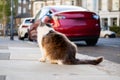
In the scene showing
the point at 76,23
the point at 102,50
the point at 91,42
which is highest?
the point at 76,23

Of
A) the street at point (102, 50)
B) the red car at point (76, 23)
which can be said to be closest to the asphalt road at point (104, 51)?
the street at point (102, 50)

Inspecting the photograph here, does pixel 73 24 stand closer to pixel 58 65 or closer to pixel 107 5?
pixel 58 65

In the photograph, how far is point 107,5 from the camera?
74.1m

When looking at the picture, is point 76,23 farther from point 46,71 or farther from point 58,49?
point 46,71

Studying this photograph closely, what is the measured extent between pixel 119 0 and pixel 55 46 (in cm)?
6258

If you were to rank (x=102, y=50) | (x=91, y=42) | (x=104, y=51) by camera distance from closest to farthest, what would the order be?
(x=104, y=51) < (x=102, y=50) < (x=91, y=42)

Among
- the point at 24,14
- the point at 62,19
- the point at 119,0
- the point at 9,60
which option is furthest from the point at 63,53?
the point at 24,14

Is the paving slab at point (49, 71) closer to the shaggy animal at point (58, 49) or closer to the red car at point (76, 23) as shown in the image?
the shaggy animal at point (58, 49)

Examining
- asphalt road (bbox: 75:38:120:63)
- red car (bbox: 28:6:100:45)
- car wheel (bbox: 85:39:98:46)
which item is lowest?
car wheel (bbox: 85:39:98:46)

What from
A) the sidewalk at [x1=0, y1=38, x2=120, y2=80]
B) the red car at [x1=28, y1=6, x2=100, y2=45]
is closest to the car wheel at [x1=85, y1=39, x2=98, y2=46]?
the red car at [x1=28, y1=6, x2=100, y2=45]

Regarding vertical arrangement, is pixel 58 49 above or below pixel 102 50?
above

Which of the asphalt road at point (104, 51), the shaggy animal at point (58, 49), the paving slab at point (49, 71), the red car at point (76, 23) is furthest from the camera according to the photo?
the red car at point (76, 23)

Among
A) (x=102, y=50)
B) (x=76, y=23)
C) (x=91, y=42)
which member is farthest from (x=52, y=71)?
(x=91, y=42)

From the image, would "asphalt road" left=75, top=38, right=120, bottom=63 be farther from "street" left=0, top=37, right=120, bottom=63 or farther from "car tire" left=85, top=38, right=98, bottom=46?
"car tire" left=85, top=38, right=98, bottom=46
